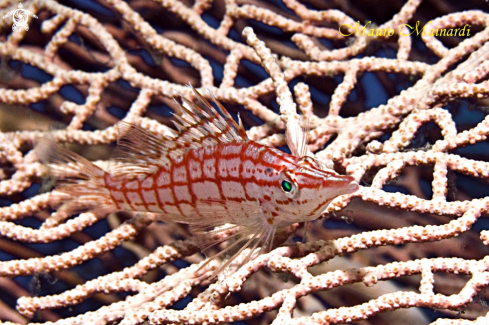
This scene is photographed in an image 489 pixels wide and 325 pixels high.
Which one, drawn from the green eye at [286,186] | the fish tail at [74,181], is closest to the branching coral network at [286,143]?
the fish tail at [74,181]

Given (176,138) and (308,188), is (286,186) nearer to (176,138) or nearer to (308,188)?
(308,188)

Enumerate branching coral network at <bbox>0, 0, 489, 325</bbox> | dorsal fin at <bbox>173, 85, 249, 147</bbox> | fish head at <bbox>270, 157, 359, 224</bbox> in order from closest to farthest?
1. fish head at <bbox>270, 157, 359, 224</bbox>
2. branching coral network at <bbox>0, 0, 489, 325</bbox>
3. dorsal fin at <bbox>173, 85, 249, 147</bbox>

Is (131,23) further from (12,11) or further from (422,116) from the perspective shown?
(422,116)

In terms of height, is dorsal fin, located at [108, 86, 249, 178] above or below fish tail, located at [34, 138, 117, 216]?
above

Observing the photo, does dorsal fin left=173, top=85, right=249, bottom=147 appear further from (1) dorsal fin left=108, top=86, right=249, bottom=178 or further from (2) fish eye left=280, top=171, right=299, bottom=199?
(2) fish eye left=280, top=171, right=299, bottom=199

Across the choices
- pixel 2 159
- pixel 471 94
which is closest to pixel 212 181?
pixel 471 94

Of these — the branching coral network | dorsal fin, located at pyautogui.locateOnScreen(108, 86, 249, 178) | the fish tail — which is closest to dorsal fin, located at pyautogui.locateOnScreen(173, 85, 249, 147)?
dorsal fin, located at pyautogui.locateOnScreen(108, 86, 249, 178)
